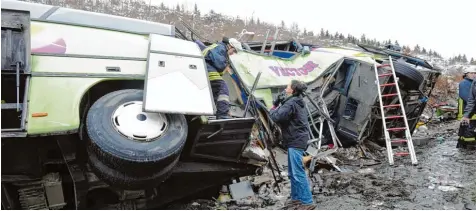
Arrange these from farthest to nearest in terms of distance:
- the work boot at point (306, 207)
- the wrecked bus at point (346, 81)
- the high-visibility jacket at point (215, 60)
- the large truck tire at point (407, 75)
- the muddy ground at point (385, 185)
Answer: the large truck tire at point (407, 75), the wrecked bus at point (346, 81), the high-visibility jacket at point (215, 60), the muddy ground at point (385, 185), the work boot at point (306, 207)

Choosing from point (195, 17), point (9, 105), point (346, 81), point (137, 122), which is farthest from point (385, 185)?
point (195, 17)

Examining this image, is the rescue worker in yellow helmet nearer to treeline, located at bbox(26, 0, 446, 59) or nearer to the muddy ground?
the muddy ground

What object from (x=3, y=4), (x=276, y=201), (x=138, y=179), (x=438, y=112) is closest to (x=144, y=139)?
(x=138, y=179)

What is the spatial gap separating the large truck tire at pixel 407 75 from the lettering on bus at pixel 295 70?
1187 mm

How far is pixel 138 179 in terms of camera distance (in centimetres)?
313

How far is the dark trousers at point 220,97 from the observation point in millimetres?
4191

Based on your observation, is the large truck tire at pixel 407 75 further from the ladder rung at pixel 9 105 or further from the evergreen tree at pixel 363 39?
the evergreen tree at pixel 363 39

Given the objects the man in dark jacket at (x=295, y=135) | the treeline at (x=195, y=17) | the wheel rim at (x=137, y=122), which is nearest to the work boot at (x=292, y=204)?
the man in dark jacket at (x=295, y=135)

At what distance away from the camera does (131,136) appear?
3.03m

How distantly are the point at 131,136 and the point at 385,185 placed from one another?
3.25m

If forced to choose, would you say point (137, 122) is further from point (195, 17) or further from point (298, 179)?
point (195, 17)

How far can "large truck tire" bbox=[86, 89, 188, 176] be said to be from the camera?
296 centimetres

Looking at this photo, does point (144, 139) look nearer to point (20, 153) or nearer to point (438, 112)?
point (20, 153)

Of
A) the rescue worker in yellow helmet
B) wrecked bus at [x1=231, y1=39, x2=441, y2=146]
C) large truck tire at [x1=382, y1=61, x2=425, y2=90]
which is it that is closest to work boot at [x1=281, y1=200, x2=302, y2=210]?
the rescue worker in yellow helmet
